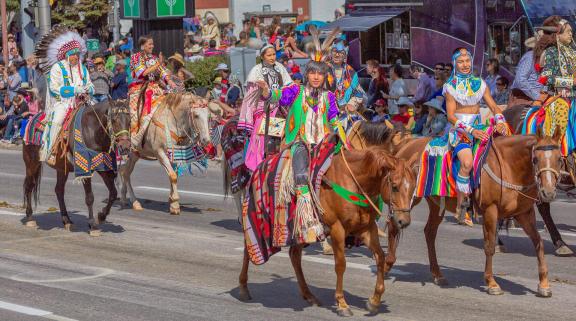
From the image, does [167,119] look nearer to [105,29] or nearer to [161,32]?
[161,32]

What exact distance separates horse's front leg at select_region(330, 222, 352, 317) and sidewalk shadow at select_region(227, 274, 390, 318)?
0.62 feet

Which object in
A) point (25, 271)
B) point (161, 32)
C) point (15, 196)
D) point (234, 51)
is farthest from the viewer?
point (161, 32)

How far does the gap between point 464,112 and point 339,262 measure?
101 inches

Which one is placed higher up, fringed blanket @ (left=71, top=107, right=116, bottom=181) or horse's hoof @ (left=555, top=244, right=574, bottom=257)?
fringed blanket @ (left=71, top=107, right=116, bottom=181)

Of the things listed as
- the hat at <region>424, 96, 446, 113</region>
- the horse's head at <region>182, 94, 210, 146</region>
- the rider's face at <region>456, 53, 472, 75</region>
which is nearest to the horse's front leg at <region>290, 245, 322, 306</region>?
the rider's face at <region>456, 53, 472, 75</region>

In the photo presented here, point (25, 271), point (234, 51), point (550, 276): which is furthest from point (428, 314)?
point (234, 51)

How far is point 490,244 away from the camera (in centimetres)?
1128

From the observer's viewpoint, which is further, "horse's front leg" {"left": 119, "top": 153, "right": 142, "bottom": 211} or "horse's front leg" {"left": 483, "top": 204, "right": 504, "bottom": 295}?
"horse's front leg" {"left": 119, "top": 153, "right": 142, "bottom": 211}

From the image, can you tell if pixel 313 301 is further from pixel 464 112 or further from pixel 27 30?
pixel 27 30

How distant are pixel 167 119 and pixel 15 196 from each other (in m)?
3.27

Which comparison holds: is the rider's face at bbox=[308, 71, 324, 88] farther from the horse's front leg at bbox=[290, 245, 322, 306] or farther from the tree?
the tree

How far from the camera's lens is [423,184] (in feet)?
39.1

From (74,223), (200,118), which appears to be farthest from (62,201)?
(200,118)

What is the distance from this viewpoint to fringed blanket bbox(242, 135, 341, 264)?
10352mm
